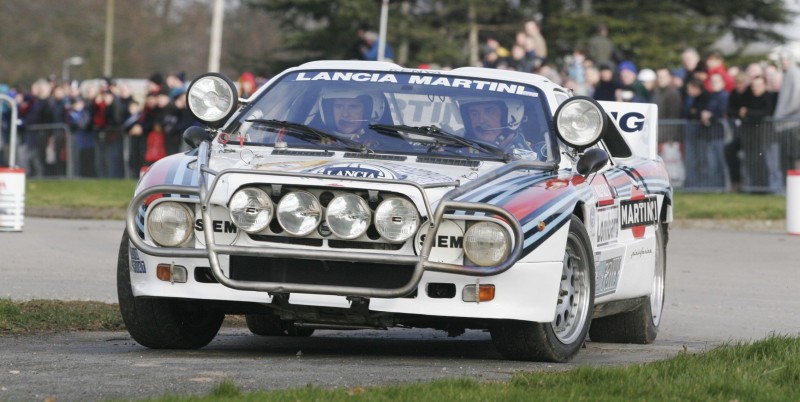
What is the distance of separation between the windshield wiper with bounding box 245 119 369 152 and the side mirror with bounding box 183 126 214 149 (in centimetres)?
31

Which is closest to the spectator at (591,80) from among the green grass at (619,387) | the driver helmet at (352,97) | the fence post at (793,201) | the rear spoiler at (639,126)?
the fence post at (793,201)

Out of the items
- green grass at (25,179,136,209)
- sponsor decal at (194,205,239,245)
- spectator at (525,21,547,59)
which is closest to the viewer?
sponsor decal at (194,205,239,245)

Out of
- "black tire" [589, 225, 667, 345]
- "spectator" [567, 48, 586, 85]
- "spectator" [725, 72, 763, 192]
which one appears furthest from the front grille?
"spectator" [567, 48, 586, 85]

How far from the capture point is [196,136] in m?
8.91

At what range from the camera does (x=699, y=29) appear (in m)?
42.5

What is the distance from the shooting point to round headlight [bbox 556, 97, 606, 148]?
28.5 ft

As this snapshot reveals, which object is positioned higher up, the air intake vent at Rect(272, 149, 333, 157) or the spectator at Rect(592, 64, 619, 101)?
the spectator at Rect(592, 64, 619, 101)

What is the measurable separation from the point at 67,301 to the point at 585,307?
382cm

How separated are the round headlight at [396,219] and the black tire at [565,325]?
2.48ft

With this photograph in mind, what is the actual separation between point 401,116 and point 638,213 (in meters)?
1.71

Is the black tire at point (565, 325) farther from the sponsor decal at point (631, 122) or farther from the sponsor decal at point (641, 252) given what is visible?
the sponsor decal at point (631, 122)

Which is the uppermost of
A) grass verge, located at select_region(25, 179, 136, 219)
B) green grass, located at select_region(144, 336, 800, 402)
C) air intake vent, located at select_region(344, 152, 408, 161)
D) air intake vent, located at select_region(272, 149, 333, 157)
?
air intake vent, located at select_region(344, 152, 408, 161)

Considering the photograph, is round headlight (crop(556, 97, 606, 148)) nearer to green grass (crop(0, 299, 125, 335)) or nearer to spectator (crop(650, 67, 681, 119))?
green grass (crop(0, 299, 125, 335))

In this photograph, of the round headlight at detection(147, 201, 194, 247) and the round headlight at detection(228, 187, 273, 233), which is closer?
the round headlight at detection(228, 187, 273, 233)
